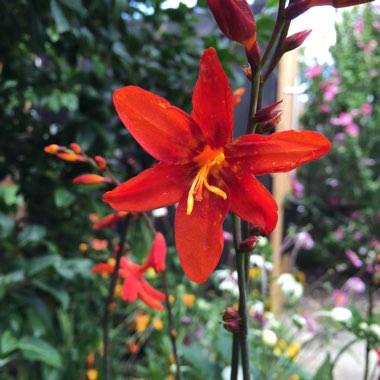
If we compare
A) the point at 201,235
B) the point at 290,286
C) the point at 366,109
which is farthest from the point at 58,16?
the point at 366,109

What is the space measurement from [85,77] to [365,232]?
3.41 m

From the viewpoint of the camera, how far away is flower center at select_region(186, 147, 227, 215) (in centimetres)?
37

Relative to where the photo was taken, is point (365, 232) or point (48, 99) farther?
point (365, 232)

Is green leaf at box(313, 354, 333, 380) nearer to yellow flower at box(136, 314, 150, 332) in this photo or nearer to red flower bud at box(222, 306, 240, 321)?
red flower bud at box(222, 306, 240, 321)

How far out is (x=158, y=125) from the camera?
36 centimetres

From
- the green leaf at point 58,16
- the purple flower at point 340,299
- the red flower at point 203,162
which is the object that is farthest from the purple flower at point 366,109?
the red flower at point 203,162

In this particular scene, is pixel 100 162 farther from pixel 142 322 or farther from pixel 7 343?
pixel 142 322

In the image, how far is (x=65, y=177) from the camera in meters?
1.15

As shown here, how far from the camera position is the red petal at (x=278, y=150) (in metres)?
0.33

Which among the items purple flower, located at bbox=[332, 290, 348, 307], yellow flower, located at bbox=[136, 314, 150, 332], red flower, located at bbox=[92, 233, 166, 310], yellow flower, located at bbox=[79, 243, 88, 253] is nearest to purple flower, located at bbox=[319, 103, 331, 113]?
purple flower, located at bbox=[332, 290, 348, 307]

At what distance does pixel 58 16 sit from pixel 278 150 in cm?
58

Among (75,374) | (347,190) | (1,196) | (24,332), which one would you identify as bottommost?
(75,374)

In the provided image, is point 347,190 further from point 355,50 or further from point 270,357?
point 270,357

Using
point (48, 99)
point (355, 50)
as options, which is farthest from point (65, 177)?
point (355, 50)
